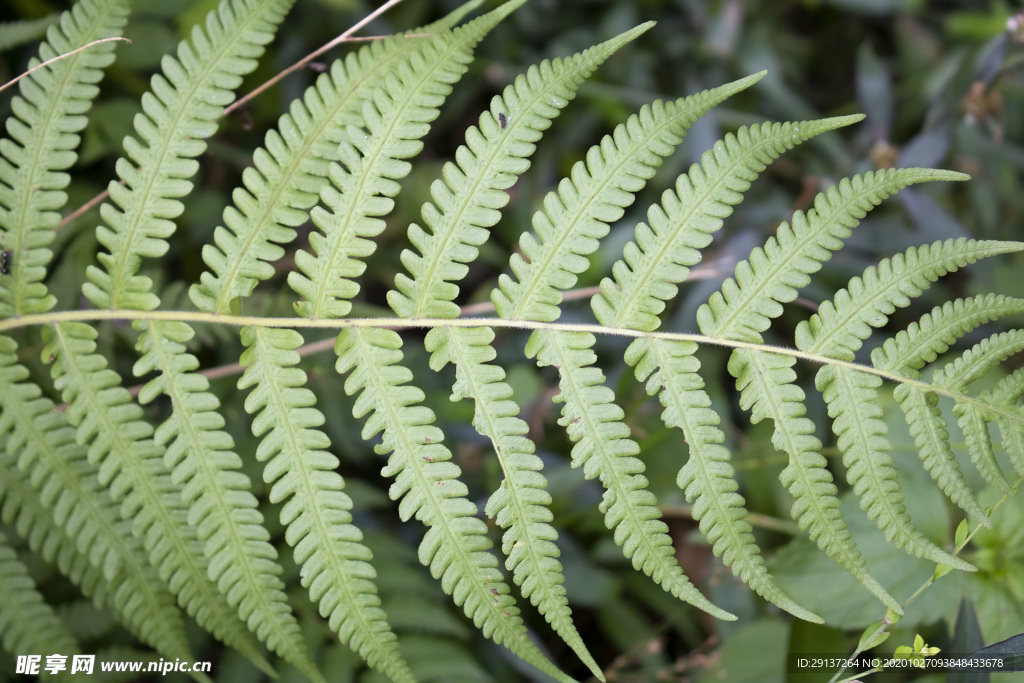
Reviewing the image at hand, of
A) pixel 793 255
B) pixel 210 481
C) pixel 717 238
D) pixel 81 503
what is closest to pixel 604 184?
pixel 793 255

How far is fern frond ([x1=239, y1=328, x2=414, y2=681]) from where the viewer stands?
1.31 meters

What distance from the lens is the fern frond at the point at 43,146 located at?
4.42 feet

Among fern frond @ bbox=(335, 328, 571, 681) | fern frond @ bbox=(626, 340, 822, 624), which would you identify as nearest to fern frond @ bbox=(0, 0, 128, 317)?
fern frond @ bbox=(335, 328, 571, 681)

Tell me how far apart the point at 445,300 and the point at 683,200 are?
524 mm

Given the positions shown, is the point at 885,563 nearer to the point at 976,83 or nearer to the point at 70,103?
the point at 976,83

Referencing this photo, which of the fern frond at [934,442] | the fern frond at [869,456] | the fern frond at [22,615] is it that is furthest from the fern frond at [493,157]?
the fern frond at [22,615]

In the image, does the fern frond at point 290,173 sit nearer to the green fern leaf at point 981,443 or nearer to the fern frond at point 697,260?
the fern frond at point 697,260

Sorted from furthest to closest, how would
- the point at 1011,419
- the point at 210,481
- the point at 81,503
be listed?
1. the point at 81,503
2. the point at 210,481
3. the point at 1011,419

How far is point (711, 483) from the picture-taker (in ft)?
4.24

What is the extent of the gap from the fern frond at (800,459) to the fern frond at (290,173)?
0.86 m

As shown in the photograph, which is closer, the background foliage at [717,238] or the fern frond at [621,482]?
the fern frond at [621,482]

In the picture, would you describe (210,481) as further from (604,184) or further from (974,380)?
(974,380)

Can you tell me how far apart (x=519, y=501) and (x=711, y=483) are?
0.38 m

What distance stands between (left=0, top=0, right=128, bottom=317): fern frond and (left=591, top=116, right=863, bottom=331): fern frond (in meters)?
1.15
